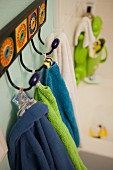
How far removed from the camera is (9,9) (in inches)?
21.1

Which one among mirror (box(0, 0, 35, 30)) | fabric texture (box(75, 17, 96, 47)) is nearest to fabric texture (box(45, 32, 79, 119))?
mirror (box(0, 0, 35, 30))

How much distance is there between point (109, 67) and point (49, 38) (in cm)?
99

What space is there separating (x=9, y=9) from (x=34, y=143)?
36cm

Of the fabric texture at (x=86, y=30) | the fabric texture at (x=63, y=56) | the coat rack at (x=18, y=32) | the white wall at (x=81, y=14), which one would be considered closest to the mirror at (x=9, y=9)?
the coat rack at (x=18, y=32)

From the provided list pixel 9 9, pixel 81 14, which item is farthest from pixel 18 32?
pixel 81 14

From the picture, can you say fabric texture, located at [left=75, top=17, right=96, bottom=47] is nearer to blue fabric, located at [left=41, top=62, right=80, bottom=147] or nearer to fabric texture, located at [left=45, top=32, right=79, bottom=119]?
fabric texture, located at [left=45, top=32, right=79, bottom=119]

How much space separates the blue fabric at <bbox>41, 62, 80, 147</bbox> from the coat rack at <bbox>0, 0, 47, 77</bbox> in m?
0.15

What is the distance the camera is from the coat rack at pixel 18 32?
18.3 inches

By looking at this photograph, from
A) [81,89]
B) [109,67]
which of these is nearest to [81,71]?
[81,89]

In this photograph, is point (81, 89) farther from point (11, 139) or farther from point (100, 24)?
point (11, 139)

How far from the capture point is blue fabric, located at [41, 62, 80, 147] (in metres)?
0.71

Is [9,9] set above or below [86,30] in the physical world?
below

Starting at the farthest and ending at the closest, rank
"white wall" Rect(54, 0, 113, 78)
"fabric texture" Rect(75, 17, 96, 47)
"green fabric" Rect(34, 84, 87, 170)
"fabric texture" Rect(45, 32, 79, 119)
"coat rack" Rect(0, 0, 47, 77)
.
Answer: "fabric texture" Rect(75, 17, 96, 47) < "white wall" Rect(54, 0, 113, 78) < "fabric texture" Rect(45, 32, 79, 119) < "green fabric" Rect(34, 84, 87, 170) < "coat rack" Rect(0, 0, 47, 77)

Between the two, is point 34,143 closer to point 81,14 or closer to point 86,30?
point 86,30
